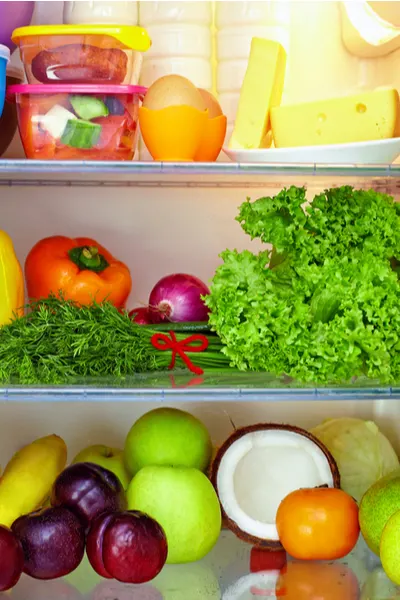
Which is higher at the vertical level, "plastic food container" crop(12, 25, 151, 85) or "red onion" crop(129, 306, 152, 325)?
"plastic food container" crop(12, 25, 151, 85)

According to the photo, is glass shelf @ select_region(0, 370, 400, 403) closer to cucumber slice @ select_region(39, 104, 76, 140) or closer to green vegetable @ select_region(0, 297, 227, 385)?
green vegetable @ select_region(0, 297, 227, 385)

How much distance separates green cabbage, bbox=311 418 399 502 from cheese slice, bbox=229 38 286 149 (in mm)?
778

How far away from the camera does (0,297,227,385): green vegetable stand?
6.51 ft

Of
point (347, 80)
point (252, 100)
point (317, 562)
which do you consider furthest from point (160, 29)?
point (317, 562)

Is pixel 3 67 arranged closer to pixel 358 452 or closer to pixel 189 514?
pixel 189 514

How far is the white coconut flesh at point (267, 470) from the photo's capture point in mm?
2252

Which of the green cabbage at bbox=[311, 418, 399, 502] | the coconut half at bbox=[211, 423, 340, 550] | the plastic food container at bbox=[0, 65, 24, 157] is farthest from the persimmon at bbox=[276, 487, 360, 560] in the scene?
the plastic food container at bbox=[0, 65, 24, 157]

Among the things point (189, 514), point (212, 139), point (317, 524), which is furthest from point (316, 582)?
point (212, 139)

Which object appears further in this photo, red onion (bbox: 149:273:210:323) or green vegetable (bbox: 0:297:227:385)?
red onion (bbox: 149:273:210:323)

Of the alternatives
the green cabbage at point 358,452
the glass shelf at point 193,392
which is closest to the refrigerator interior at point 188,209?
the green cabbage at point 358,452

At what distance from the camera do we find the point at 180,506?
210 cm

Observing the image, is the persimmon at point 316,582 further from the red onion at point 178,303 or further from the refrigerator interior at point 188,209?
the red onion at point 178,303

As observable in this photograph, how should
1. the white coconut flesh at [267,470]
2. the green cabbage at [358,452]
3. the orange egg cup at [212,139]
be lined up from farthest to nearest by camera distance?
1. the green cabbage at [358,452]
2. the white coconut flesh at [267,470]
3. the orange egg cup at [212,139]

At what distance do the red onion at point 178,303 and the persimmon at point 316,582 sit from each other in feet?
2.04
